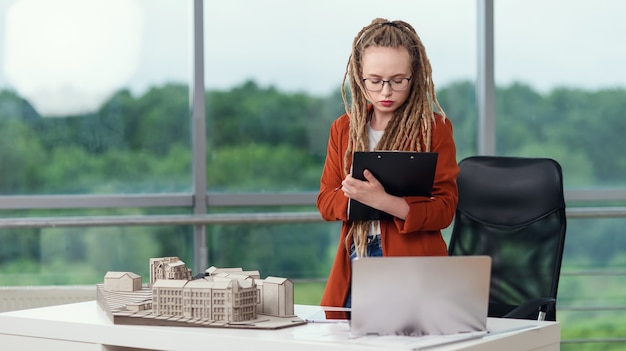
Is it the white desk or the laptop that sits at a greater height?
the laptop

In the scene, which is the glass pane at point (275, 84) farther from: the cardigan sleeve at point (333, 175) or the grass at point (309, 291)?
the cardigan sleeve at point (333, 175)

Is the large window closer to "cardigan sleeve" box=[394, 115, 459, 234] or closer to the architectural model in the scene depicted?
"cardigan sleeve" box=[394, 115, 459, 234]

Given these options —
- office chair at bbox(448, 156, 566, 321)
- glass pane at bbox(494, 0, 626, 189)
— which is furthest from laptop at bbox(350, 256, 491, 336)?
glass pane at bbox(494, 0, 626, 189)

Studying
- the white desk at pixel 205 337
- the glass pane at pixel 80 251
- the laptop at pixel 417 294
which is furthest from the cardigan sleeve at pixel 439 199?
the glass pane at pixel 80 251

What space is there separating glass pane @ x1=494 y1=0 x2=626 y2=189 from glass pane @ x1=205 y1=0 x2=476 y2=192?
0.53 meters

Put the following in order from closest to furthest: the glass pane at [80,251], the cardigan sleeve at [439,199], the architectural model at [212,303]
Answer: the architectural model at [212,303] → the cardigan sleeve at [439,199] → the glass pane at [80,251]

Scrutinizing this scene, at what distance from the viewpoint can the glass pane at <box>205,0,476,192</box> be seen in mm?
4219

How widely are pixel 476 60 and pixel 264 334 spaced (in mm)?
2890

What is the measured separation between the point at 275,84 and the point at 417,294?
267 centimetres

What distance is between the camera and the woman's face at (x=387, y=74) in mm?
2201

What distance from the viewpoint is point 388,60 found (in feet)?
7.23

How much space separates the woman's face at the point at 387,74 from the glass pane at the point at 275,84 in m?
2.05

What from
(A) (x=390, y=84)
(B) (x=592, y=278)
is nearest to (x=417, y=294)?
(A) (x=390, y=84)

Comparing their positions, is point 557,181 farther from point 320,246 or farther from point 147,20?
point 147,20
